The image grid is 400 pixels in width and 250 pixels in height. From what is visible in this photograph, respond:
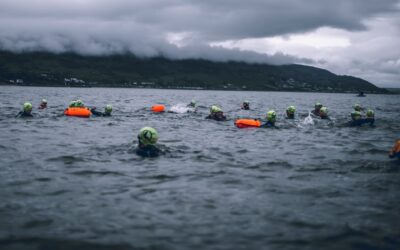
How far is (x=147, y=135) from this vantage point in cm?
1437

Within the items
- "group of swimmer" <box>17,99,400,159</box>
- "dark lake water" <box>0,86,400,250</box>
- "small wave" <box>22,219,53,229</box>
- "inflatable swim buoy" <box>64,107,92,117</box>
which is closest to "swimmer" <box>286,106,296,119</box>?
"group of swimmer" <box>17,99,400,159</box>

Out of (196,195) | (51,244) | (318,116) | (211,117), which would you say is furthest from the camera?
(318,116)

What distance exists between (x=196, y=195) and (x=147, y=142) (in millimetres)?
5322

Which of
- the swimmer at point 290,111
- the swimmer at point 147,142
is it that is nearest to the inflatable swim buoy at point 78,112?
the swimmer at point 147,142

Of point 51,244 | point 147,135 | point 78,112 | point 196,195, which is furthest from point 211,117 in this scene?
point 51,244

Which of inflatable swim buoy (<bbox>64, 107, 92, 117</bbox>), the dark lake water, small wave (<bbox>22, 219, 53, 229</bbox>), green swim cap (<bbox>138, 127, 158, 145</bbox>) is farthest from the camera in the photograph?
inflatable swim buoy (<bbox>64, 107, 92, 117</bbox>)

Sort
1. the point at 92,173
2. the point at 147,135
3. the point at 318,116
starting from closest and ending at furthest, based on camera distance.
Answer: the point at 92,173 < the point at 147,135 < the point at 318,116

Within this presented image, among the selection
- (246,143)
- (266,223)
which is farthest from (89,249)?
(246,143)

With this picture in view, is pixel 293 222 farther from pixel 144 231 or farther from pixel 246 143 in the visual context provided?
pixel 246 143

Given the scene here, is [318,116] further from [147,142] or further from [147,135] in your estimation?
[147,135]

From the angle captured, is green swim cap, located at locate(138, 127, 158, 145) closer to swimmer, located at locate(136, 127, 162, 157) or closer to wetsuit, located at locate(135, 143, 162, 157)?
swimmer, located at locate(136, 127, 162, 157)

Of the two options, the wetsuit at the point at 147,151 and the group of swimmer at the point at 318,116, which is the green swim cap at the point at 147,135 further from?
the group of swimmer at the point at 318,116

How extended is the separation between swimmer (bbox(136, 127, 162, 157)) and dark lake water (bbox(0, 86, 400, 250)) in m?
0.44

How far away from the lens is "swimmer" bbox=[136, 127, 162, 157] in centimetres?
1437
